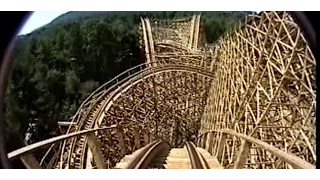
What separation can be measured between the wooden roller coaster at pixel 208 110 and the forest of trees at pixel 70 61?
4.40ft

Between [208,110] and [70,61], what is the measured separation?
26.7 ft

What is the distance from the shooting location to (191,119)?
10031 mm

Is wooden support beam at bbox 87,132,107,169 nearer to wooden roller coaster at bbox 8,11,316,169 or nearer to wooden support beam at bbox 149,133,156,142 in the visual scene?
wooden roller coaster at bbox 8,11,316,169

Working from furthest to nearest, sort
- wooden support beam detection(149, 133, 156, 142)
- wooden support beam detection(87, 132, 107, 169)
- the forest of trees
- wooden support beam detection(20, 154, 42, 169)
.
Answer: the forest of trees < wooden support beam detection(149, 133, 156, 142) < wooden support beam detection(87, 132, 107, 169) < wooden support beam detection(20, 154, 42, 169)

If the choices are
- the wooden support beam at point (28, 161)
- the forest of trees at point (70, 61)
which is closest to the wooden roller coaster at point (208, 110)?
the wooden support beam at point (28, 161)

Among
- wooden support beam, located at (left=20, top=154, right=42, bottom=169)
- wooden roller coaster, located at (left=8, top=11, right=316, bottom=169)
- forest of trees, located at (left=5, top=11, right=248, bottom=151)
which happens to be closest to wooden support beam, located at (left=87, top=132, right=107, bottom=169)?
wooden roller coaster, located at (left=8, top=11, right=316, bottom=169)

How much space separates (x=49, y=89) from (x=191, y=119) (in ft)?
16.6

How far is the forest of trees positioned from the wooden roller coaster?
1.34 metres

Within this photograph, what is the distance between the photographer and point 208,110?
28.5 ft

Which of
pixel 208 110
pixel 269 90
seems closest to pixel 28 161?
pixel 269 90

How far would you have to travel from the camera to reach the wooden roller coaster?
10.4ft

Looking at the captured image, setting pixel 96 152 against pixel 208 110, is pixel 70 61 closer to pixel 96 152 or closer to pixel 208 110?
pixel 208 110
